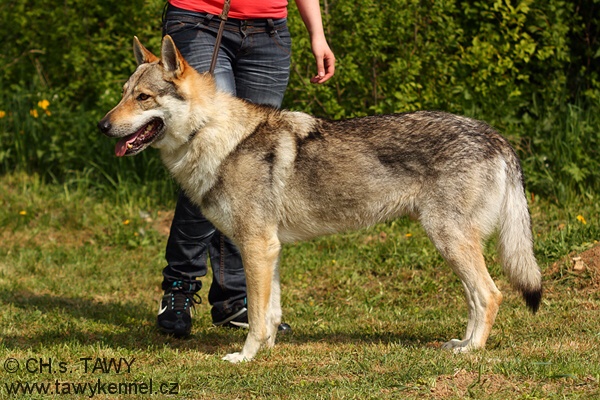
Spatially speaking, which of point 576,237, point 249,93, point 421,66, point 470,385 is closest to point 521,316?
point 576,237

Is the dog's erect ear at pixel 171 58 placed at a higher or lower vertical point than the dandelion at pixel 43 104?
higher

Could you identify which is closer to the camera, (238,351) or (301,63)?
(238,351)

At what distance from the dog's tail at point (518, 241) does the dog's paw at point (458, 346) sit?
0.42 metres

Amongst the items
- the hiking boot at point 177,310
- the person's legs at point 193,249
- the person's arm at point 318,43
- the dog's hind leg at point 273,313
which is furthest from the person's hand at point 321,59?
the hiking boot at point 177,310

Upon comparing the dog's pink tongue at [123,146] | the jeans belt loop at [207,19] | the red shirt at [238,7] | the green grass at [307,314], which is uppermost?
the red shirt at [238,7]

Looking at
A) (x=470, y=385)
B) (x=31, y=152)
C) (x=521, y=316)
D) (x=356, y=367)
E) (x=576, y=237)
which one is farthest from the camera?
(x=31, y=152)

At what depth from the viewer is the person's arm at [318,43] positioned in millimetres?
5125

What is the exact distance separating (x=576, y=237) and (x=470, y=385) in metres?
3.19

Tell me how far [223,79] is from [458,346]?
6.80ft

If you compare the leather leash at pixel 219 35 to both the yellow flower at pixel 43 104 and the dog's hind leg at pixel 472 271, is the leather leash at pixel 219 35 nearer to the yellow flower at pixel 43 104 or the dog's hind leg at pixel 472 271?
the dog's hind leg at pixel 472 271

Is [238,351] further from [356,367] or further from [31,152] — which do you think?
[31,152]

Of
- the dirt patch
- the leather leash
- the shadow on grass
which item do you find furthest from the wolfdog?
the dirt patch

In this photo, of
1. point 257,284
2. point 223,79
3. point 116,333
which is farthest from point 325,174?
point 116,333

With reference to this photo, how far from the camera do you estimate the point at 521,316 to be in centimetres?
551
